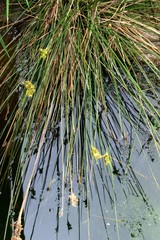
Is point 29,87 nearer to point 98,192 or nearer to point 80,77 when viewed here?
point 80,77

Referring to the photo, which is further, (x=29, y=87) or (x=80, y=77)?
(x=80, y=77)

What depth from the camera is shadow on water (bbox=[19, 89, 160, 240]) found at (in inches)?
48.1

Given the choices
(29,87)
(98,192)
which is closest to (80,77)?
(29,87)

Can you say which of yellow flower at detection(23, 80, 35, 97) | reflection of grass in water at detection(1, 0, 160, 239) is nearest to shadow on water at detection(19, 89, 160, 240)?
reflection of grass in water at detection(1, 0, 160, 239)

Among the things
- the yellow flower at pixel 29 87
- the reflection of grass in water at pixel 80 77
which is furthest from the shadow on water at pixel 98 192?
the yellow flower at pixel 29 87

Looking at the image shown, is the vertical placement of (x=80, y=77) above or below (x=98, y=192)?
above

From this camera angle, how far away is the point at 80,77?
52.8 inches

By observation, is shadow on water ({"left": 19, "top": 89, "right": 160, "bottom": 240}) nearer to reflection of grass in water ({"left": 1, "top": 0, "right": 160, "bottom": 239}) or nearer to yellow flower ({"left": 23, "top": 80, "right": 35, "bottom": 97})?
reflection of grass in water ({"left": 1, "top": 0, "right": 160, "bottom": 239})

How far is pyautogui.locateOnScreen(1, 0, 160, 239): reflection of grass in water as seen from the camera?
1279 mm

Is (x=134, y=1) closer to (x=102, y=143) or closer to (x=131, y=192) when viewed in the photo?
(x=102, y=143)

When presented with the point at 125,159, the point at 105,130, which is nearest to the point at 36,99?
the point at 105,130

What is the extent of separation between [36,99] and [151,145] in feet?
1.45

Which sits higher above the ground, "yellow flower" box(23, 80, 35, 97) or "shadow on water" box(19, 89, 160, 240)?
"yellow flower" box(23, 80, 35, 97)

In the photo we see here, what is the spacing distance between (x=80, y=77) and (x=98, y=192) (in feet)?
1.34
